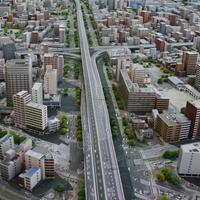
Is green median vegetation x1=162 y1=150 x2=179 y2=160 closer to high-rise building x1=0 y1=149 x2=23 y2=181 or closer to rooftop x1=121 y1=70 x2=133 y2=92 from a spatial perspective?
rooftop x1=121 y1=70 x2=133 y2=92

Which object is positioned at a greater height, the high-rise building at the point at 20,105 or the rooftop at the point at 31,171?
the high-rise building at the point at 20,105

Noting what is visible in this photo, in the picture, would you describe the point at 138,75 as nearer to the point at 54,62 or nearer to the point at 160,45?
the point at 54,62

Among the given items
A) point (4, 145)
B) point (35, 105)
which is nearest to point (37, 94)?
point (35, 105)

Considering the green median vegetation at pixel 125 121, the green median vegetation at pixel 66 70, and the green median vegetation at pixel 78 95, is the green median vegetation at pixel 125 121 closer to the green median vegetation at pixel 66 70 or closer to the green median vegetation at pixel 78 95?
the green median vegetation at pixel 78 95

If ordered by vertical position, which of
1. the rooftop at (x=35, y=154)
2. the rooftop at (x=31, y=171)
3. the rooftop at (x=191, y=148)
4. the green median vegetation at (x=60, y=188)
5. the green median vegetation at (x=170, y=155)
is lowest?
the green median vegetation at (x=60, y=188)

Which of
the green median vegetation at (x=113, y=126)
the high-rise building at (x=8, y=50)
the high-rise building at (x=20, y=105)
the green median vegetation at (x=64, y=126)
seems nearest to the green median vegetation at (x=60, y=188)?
the green median vegetation at (x=64, y=126)

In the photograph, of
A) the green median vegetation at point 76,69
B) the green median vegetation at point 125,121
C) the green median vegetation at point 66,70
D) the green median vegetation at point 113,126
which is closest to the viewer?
the green median vegetation at point 113,126
